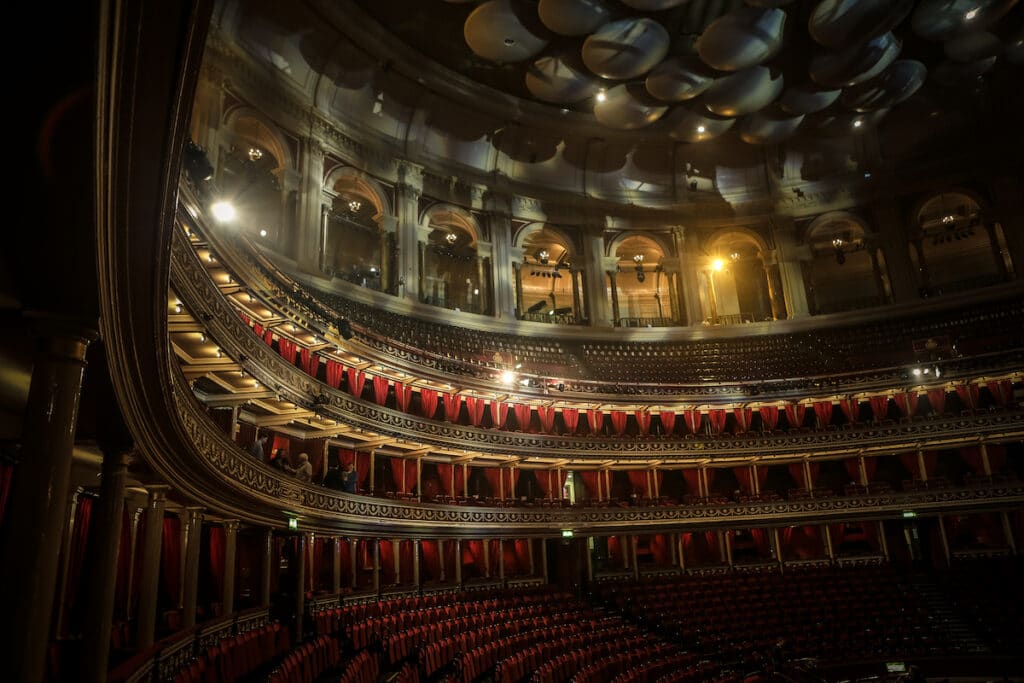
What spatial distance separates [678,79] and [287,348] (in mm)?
16641

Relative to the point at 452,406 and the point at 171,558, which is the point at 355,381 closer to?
the point at 452,406

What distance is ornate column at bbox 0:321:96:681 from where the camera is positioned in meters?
3.77

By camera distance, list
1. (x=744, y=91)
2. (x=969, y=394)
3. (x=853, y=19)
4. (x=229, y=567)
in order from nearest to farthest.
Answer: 1. (x=229, y=567)
2. (x=853, y=19)
3. (x=969, y=394)
4. (x=744, y=91)

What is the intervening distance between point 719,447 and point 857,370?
20.3ft

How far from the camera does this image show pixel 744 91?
25.3 meters

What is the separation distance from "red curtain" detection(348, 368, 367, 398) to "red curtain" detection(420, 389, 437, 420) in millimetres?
2444

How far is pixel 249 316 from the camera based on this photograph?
14.9 meters

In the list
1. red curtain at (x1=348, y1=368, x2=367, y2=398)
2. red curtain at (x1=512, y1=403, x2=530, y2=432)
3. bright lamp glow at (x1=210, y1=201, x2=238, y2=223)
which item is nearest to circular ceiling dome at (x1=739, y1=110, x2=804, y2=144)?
red curtain at (x1=512, y1=403, x2=530, y2=432)

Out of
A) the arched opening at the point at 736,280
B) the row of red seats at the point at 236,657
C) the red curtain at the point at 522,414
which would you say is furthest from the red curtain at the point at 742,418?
the row of red seats at the point at 236,657

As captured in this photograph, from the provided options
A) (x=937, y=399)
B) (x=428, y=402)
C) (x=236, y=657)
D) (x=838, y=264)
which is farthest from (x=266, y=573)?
(x=838, y=264)

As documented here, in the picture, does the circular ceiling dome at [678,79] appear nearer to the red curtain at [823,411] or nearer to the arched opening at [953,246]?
the arched opening at [953,246]

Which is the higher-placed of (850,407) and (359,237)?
(359,237)

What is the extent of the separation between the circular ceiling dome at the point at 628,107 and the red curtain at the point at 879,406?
1322cm

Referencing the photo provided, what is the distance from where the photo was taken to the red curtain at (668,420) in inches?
987
